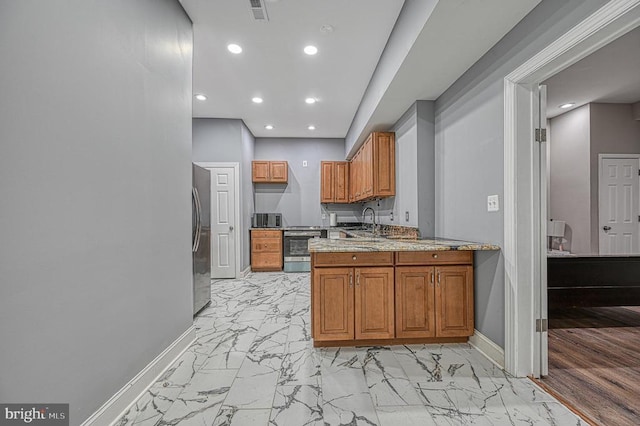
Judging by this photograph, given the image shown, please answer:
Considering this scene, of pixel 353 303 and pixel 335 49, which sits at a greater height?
pixel 335 49

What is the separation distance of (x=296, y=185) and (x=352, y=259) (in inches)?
165

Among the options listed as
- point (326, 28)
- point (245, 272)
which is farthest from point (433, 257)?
point (245, 272)

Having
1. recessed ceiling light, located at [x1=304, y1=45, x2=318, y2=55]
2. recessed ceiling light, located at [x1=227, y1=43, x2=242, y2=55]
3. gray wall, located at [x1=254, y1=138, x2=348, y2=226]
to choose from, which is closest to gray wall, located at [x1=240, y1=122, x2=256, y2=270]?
gray wall, located at [x1=254, y1=138, x2=348, y2=226]

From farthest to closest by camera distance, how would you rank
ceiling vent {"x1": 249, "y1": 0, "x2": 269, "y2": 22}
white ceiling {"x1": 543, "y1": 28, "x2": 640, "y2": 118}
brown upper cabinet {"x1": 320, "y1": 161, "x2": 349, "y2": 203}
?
brown upper cabinet {"x1": 320, "y1": 161, "x2": 349, "y2": 203}
white ceiling {"x1": 543, "y1": 28, "x2": 640, "y2": 118}
ceiling vent {"x1": 249, "y1": 0, "x2": 269, "y2": 22}

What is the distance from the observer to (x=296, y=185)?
640 centimetres

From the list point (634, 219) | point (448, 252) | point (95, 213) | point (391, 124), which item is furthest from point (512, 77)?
point (634, 219)

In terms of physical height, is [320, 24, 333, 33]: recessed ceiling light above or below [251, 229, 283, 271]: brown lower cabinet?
above

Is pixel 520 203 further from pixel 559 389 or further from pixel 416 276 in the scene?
→ pixel 559 389

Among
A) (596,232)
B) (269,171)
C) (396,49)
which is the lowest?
(596,232)

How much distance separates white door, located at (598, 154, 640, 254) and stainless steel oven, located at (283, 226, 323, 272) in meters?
4.76

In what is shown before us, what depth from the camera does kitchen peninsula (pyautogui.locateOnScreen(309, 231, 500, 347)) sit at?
7.82 feet

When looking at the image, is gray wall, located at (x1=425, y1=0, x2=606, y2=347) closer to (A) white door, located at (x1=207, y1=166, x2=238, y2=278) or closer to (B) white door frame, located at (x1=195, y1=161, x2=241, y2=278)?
(B) white door frame, located at (x1=195, y1=161, x2=241, y2=278)

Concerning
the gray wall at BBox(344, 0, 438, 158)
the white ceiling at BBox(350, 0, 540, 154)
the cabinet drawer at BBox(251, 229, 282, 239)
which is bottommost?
the cabinet drawer at BBox(251, 229, 282, 239)

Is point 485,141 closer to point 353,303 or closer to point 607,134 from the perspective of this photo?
point 353,303
